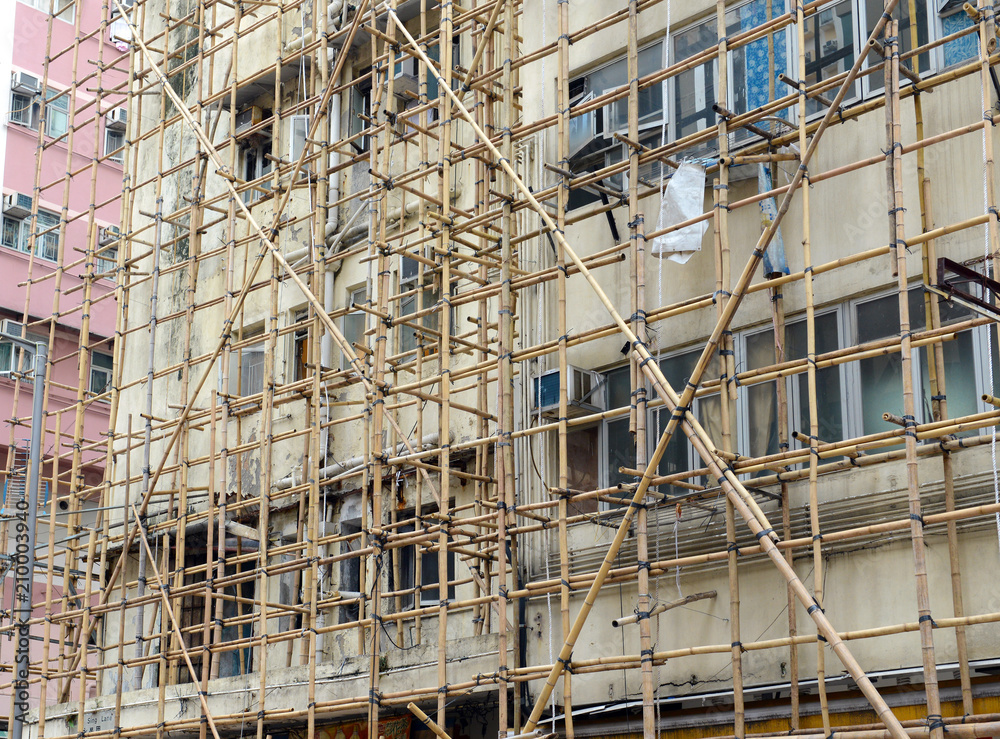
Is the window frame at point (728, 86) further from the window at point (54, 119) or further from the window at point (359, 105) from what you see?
the window at point (54, 119)

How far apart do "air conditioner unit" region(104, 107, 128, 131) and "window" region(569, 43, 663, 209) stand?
15792 mm

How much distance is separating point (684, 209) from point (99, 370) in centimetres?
1875

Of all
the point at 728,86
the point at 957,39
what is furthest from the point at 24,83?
the point at 957,39

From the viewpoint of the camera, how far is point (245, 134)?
738 inches

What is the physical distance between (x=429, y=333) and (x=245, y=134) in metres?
5.56

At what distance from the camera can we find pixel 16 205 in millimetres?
27562

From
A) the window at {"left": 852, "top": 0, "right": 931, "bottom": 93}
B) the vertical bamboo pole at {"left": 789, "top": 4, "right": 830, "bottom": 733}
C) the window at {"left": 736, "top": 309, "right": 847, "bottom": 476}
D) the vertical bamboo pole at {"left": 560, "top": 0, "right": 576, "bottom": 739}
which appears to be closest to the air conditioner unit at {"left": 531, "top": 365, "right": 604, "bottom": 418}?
the vertical bamboo pole at {"left": 560, "top": 0, "right": 576, "bottom": 739}

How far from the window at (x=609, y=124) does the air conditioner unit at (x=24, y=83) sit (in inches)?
698

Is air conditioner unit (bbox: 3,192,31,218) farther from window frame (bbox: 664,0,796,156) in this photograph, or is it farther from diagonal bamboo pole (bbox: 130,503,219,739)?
window frame (bbox: 664,0,796,156)

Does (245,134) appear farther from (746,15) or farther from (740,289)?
(740,289)

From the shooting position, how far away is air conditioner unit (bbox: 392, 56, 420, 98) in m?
17.5

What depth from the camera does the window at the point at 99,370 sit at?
27734mm

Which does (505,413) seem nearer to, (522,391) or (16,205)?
(522,391)

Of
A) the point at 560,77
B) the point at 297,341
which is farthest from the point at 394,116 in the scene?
the point at 297,341
